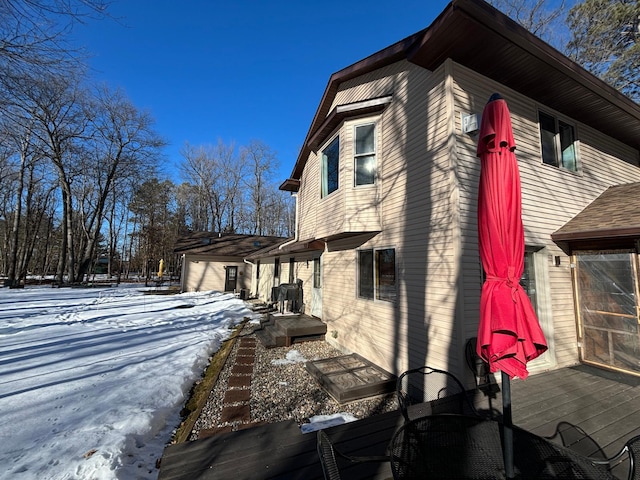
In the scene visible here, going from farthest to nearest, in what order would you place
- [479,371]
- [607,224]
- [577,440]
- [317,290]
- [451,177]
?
[317,290]
[607,224]
[451,177]
[479,371]
[577,440]

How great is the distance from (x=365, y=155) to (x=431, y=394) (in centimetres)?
487

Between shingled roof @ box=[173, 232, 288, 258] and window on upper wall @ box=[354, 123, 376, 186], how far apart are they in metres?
12.4

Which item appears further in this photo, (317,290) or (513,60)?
(317,290)

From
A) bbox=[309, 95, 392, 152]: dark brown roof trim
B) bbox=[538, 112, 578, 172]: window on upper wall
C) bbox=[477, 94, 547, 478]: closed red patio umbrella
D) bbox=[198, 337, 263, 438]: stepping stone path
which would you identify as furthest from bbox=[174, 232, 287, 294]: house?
bbox=[477, 94, 547, 478]: closed red patio umbrella

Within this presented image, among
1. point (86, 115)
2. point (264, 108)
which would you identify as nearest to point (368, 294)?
point (264, 108)

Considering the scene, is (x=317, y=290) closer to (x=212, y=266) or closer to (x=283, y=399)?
(x=283, y=399)

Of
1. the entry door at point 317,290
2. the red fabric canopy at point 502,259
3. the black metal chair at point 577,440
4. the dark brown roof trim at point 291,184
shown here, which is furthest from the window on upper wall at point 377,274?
the dark brown roof trim at point 291,184

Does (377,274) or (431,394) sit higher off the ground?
(377,274)

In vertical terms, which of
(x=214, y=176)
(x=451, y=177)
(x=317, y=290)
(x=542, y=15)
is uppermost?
(x=214, y=176)

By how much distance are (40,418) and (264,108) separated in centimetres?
1775

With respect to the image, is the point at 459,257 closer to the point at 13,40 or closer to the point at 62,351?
the point at 13,40

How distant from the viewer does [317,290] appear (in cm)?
866

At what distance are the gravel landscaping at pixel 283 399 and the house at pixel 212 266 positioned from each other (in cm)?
1344

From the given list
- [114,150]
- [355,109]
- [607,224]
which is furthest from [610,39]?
[114,150]
